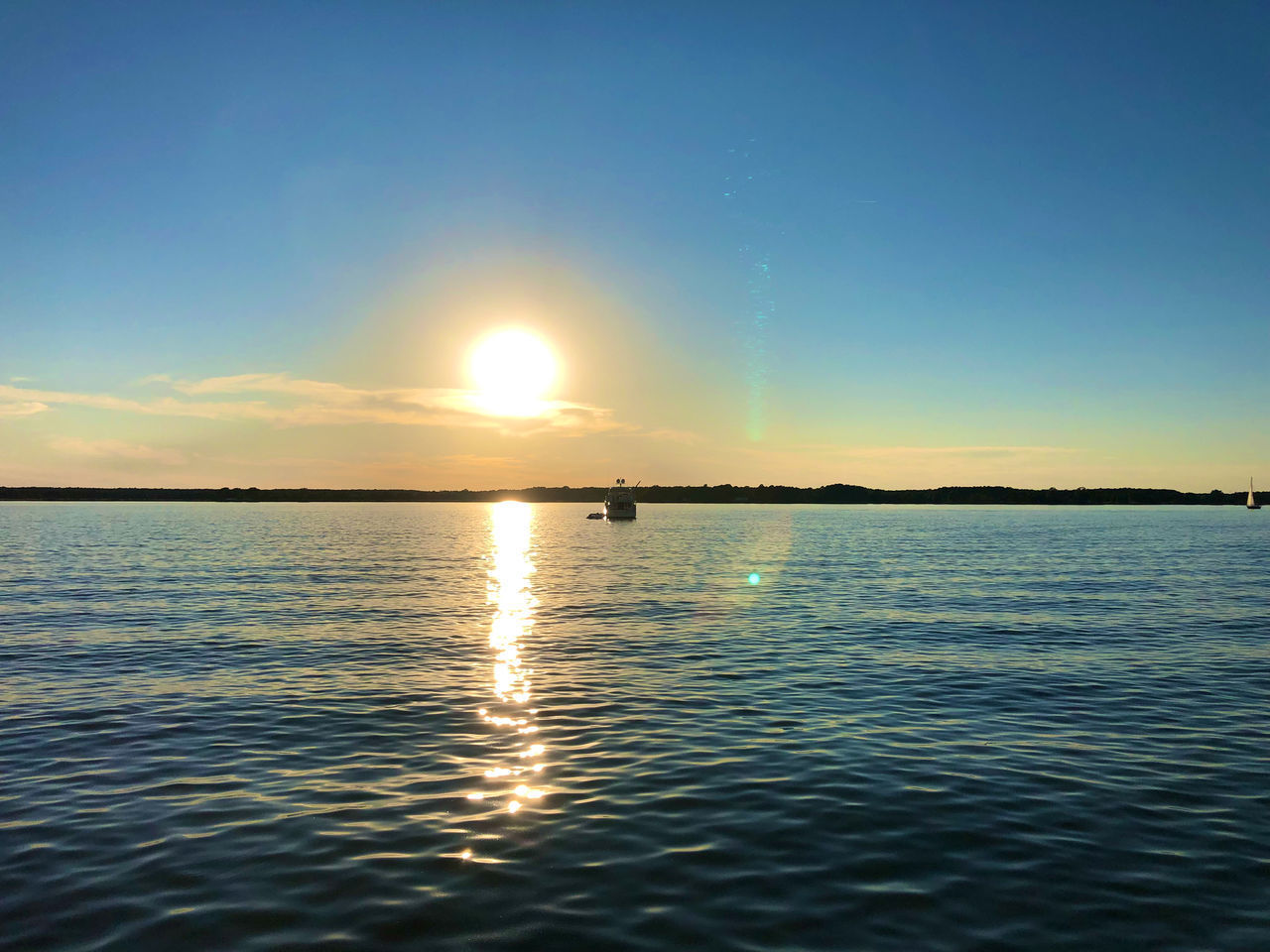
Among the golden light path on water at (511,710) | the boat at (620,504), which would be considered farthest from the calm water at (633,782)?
the boat at (620,504)

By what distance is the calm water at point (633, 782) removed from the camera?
978cm

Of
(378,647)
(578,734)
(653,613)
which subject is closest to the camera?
(578,734)

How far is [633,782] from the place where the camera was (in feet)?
48.2

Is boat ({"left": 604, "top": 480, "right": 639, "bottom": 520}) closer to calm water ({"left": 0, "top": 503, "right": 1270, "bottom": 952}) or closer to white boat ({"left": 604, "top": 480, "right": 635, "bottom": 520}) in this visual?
white boat ({"left": 604, "top": 480, "right": 635, "bottom": 520})

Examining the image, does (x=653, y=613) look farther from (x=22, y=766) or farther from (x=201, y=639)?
(x=22, y=766)

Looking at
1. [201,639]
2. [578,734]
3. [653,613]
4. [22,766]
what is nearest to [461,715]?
[578,734]

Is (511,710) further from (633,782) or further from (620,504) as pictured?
(620,504)

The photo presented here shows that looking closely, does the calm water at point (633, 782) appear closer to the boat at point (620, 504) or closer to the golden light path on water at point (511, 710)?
the golden light path on water at point (511, 710)

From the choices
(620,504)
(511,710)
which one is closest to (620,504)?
(620,504)

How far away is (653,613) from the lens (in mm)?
38844

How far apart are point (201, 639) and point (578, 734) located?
18664mm

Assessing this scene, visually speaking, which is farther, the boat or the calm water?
the boat

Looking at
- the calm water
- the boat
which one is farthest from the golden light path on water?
the boat

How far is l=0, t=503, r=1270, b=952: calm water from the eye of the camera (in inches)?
385
